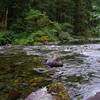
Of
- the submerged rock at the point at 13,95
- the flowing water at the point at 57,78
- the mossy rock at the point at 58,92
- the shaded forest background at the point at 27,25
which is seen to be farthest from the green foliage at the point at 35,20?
the mossy rock at the point at 58,92

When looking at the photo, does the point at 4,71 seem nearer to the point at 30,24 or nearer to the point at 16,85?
the point at 16,85

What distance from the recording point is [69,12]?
53000 millimetres

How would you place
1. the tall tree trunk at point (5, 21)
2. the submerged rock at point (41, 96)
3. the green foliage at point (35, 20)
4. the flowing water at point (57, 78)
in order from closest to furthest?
1. the submerged rock at point (41, 96)
2. the flowing water at point (57, 78)
3. the tall tree trunk at point (5, 21)
4. the green foliage at point (35, 20)

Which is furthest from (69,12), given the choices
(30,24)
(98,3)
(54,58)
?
(98,3)

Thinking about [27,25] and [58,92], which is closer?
[58,92]

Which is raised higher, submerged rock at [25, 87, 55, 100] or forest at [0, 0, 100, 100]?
submerged rock at [25, 87, 55, 100]

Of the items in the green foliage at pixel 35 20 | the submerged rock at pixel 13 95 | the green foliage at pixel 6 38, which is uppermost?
the submerged rock at pixel 13 95

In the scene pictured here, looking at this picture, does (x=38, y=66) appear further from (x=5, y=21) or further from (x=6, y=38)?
(x=5, y=21)

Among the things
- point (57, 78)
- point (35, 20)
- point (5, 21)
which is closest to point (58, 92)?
point (57, 78)

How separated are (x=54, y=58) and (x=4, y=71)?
3.18 m

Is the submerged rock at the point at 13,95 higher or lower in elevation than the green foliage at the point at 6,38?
higher

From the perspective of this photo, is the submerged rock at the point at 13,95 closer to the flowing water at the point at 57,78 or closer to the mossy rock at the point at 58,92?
the flowing water at the point at 57,78

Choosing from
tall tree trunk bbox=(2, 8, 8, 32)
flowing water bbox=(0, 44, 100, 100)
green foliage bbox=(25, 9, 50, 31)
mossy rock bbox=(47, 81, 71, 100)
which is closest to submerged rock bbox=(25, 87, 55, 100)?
mossy rock bbox=(47, 81, 71, 100)

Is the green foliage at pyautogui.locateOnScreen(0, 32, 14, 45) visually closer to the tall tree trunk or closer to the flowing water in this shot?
the tall tree trunk
